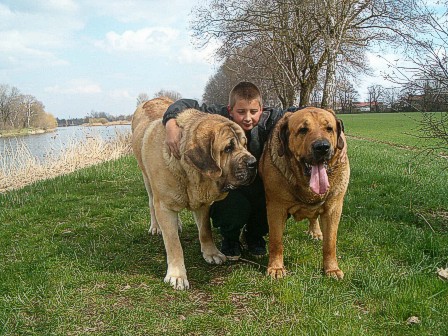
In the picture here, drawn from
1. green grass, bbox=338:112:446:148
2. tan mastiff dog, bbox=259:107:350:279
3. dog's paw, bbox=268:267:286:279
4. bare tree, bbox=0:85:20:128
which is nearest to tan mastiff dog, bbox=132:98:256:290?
tan mastiff dog, bbox=259:107:350:279

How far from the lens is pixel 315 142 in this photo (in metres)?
3.13

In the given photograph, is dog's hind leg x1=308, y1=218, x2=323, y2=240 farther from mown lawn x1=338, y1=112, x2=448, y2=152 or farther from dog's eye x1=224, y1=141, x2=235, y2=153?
dog's eye x1=224, y1=141, x2=235, y2=153

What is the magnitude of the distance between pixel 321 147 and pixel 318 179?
300mm

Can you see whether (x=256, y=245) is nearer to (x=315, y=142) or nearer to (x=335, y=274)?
(x=335, y=274)

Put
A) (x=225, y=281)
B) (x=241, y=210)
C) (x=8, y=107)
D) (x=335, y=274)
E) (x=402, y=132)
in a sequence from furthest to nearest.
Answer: (x=8, y=107)
(x=402, y=132)
(x=241, y=210)
(x=225, y=281)
(x=335, y=274)

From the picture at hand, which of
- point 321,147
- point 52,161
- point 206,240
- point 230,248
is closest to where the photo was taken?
point 321,147

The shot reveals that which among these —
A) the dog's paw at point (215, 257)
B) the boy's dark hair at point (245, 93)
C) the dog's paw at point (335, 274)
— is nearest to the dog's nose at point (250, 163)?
the boy's dark hair at point (245, 93)

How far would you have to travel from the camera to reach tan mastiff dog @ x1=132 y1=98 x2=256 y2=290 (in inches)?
131

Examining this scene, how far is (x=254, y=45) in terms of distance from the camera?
18.5 metres

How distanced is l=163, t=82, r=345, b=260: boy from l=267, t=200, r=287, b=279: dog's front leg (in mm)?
491

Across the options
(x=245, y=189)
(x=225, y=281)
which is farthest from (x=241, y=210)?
(x=225, y=281)

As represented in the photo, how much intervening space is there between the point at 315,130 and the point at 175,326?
1829 mm

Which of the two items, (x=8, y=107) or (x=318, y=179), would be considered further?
(x=8, y=107)

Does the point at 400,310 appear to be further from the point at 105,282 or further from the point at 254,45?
the point at 254,45
